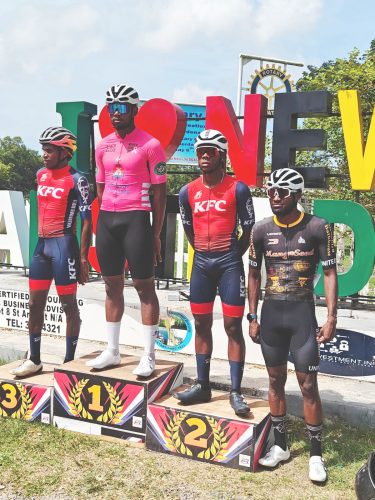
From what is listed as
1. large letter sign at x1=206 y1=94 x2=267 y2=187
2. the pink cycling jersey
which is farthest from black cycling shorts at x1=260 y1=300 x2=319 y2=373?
large letter sign at x1=206 y1=94 x2=267 y2=187

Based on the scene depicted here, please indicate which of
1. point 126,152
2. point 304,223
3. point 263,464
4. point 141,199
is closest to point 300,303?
point 304,223

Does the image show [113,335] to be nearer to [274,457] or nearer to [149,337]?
[149,337]

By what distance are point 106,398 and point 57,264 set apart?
1.29 m

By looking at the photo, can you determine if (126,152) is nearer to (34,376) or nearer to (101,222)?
(101,222)

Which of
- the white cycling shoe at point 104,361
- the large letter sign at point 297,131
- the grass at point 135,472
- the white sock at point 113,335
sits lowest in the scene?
the grass at point 135,472

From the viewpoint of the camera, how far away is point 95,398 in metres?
4.57

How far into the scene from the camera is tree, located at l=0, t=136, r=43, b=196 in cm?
6016

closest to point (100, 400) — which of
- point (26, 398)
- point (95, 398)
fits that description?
point (95, 398)

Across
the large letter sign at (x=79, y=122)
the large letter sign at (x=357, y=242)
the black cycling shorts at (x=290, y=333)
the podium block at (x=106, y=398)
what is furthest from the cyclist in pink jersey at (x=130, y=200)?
the large letter sign at (x=79, y=122)

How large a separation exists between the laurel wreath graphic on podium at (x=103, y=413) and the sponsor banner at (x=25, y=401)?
258 millimetres

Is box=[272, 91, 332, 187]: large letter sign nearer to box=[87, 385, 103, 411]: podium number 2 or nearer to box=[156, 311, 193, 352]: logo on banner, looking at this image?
box=[156, 311, 193, 352]: logo on banner

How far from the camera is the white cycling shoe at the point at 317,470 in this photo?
3.80 meters

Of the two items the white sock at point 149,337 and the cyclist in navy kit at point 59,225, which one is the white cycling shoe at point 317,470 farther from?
the cyclist in navy kit at point 59,225

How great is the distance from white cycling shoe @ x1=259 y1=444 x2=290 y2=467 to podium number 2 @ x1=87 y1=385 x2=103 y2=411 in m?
1.43
